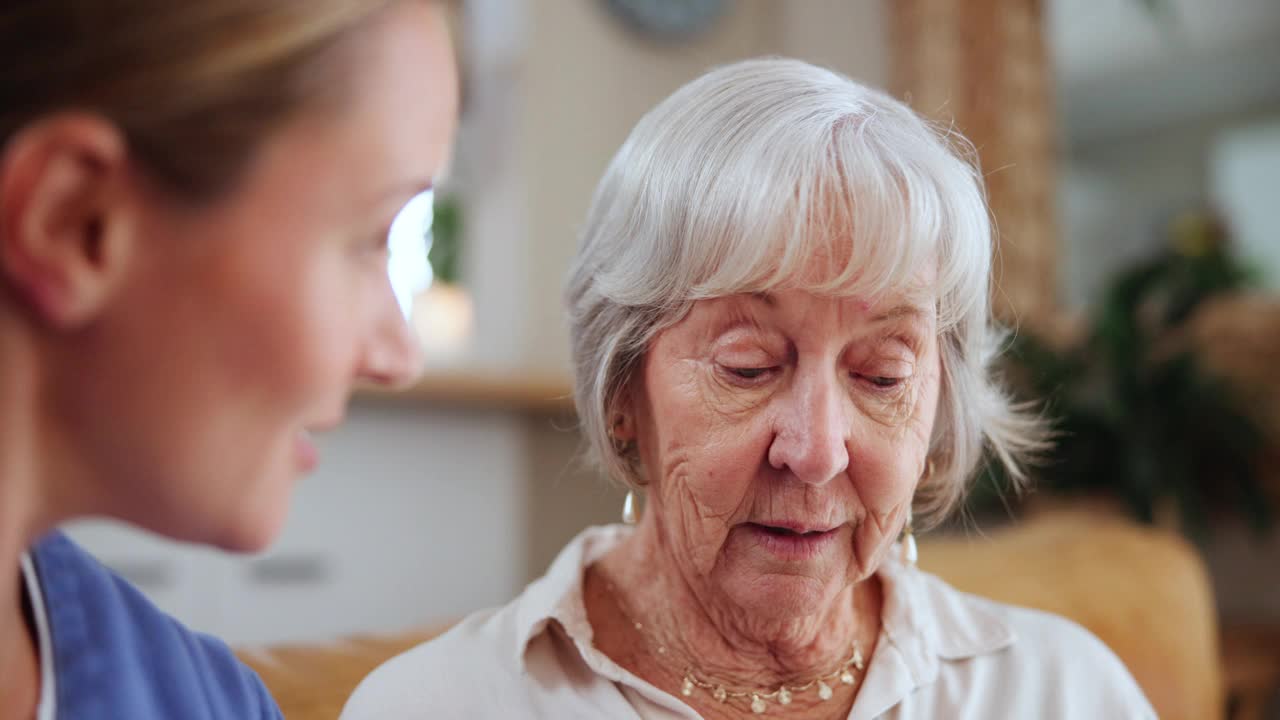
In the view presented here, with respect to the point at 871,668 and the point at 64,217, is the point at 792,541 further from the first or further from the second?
the point at 64,217

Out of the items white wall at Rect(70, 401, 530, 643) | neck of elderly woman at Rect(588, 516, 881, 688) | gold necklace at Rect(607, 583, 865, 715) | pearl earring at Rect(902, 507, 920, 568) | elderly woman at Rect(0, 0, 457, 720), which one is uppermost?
elderly woman at Rect(0, 0, 457, 720)

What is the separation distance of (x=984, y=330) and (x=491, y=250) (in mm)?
A: 2397

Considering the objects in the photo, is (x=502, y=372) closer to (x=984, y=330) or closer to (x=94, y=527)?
(x=94, y=527)

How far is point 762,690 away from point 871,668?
105 mm

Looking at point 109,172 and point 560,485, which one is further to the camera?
point 560,485

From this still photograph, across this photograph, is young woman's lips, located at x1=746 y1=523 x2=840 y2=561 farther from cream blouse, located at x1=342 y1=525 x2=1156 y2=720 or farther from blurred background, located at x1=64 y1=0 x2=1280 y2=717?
blurred background, located at x1=64 y1=0 x2=1280 y2=717

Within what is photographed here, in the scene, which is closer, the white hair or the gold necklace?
the white hair

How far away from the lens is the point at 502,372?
2828 millimetres

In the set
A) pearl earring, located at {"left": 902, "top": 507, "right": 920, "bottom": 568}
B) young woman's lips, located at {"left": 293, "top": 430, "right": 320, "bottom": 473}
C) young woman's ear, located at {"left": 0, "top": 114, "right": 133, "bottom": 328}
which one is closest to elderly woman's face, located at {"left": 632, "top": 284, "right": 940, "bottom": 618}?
pearl earring, located at {"left": 902, "top": 507, "right": 920, "bottom": 568}

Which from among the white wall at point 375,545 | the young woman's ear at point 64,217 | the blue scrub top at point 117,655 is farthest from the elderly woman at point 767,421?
the white wall at point 375,545

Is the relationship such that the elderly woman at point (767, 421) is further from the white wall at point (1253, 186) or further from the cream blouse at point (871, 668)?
Result: the white wall at point (1253, 186)

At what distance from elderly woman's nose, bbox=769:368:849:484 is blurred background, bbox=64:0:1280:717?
1.63 meters

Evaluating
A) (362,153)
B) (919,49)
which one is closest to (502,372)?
(919,49)

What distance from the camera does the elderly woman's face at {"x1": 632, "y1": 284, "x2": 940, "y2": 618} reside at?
2.83ft
